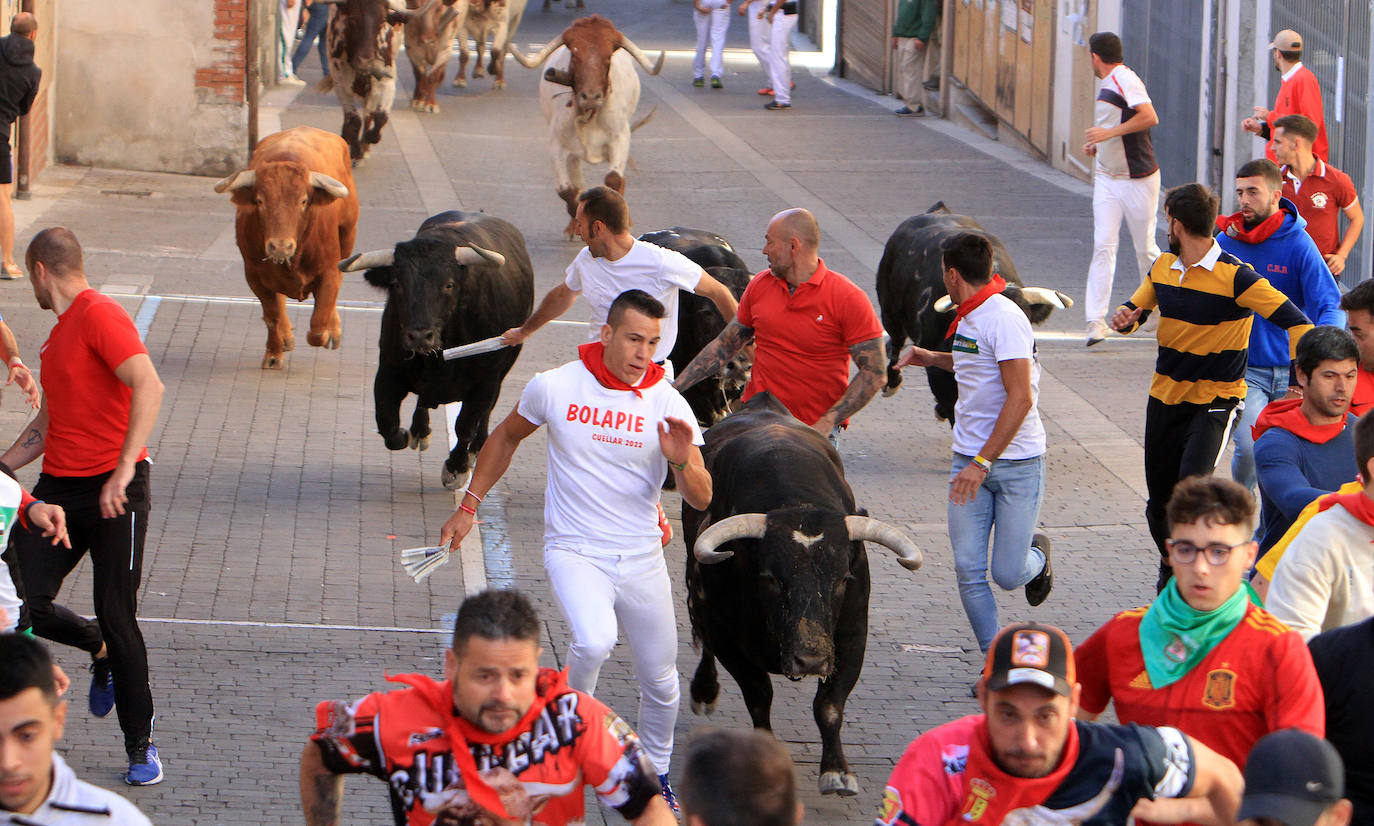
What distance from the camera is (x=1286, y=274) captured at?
9.15 m

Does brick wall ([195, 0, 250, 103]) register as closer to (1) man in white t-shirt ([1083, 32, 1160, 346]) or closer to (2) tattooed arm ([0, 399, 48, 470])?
(1) man in white t-shirt ([1083, 32, 1160, 346])

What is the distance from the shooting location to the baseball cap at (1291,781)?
3604 millimetres

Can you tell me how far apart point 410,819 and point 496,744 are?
0.30 m

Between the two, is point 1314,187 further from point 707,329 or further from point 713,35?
point 713,35

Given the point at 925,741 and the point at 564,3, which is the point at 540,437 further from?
the point at 564,3

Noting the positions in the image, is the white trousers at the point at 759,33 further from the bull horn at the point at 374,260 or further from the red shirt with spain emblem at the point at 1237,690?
the red shirt with spain emblem at the point at 1237,690

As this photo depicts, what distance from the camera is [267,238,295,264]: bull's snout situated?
12.7 meters

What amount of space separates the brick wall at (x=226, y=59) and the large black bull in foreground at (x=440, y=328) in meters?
10.5

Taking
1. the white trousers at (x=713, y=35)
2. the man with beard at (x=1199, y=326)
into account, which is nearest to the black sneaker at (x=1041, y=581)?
the man with beard at (x=1199, y=326)

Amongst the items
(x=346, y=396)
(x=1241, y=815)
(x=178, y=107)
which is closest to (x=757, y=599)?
(x=1241, y=815)

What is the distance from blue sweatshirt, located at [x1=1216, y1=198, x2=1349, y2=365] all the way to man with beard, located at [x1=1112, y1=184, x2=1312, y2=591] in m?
0.65

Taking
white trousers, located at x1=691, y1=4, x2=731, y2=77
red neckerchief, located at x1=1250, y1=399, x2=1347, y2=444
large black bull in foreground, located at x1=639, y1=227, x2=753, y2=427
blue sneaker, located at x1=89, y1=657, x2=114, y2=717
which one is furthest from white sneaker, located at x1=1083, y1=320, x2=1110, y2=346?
white trousers, located at x1=691, y1=4, x2=731, y2=77

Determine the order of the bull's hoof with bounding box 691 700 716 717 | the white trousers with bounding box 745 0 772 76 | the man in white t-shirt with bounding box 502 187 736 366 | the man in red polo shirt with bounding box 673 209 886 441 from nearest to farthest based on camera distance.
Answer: the bull's hoof with bounding box 691 700 716 717 < the man in red polo shirt with bounding box 673 209 886 441 < the man in white t-shirt with bounding box 502 187 736 366 < the white trousers with bounding box 745 0 772 76

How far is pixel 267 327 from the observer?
45.9 ft
